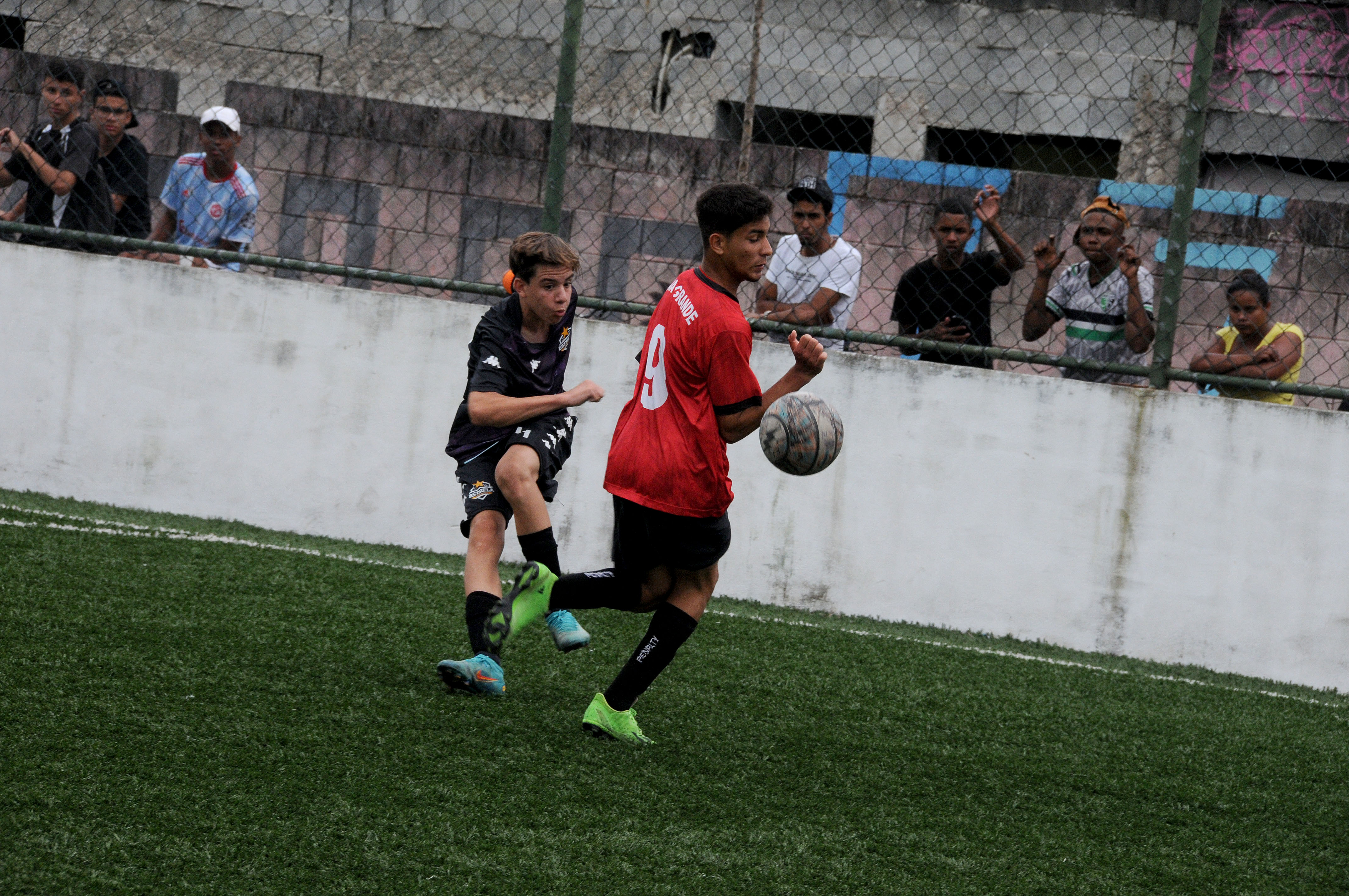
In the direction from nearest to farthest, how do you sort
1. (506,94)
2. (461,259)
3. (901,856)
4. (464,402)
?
1. (901,856)
2. (464,402)
3. (461,259)
4. (506,94)

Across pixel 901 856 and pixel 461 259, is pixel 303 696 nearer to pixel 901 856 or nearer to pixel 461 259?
pixel 901 856

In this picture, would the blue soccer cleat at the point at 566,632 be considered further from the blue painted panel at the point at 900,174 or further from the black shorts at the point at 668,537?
the blue painted panel at the point at 900,174

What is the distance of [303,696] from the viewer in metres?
3.80

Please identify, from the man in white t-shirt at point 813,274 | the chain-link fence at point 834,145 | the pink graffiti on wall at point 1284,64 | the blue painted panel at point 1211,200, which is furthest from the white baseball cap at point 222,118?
the pink graffiti on wall at point 1284,64

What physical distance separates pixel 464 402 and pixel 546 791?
1.50 m

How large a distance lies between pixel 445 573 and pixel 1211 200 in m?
6.49

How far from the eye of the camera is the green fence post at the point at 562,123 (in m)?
6.55

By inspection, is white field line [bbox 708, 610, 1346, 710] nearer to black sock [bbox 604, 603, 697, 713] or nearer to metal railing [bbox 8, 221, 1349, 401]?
metal railing [bbox 8, 221, 1349, 401]

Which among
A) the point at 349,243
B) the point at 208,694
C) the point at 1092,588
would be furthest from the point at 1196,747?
the point at 349,243

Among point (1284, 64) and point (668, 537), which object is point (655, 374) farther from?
point (1284, 64)

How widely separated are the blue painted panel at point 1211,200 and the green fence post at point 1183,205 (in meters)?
2.56

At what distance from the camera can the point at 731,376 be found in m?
3.71

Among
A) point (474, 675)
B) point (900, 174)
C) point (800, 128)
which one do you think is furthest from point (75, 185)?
point (800, 128)

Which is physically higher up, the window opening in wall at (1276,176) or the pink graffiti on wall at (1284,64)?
the pink graffiti on wall at (1284,64)
